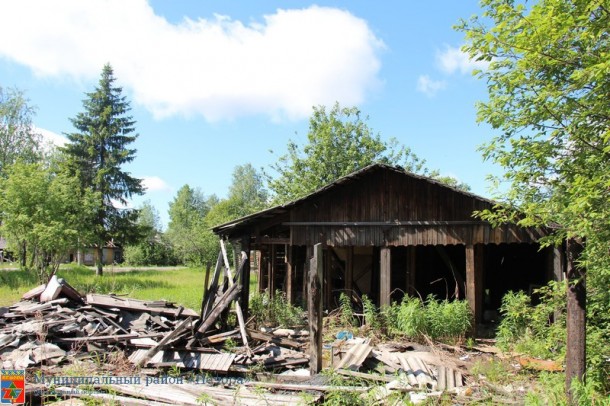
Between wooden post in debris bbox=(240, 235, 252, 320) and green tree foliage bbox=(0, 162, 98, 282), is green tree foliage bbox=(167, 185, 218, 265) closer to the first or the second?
green tree foliage bbox=(0, 162, 98, 282)

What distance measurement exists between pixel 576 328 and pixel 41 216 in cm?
2263

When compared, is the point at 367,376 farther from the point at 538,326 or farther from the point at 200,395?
the point at 538,326

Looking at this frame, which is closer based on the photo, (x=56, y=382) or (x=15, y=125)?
(x=56, y=382)

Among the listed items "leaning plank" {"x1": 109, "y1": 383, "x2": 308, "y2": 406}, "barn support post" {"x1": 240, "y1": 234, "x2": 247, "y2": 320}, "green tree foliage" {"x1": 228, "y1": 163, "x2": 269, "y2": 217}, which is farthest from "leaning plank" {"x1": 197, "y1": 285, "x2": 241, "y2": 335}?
"green tree foliage" {"x1": 228, "y1": 163, "x2": 269, "y2": 217}

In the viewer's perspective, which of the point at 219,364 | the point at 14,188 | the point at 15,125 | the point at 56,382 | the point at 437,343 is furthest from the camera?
the point at 15,125

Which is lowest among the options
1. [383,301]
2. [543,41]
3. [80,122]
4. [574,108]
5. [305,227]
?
[383,301]

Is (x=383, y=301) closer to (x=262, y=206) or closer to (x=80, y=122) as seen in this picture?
(x=262, y=206)

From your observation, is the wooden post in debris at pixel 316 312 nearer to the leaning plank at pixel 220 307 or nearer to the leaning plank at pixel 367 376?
the leaning plank at pixel 367 376

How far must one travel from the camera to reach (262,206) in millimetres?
37062

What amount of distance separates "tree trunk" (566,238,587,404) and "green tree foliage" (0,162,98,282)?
21.4 meters

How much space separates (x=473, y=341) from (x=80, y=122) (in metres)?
29.9

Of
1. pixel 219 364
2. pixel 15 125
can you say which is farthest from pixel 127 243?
pixel 219 364

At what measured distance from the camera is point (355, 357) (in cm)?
909

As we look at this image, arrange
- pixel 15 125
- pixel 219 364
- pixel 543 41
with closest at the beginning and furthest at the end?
pixel 543 41, pixel 219 364, pixel 15 125
